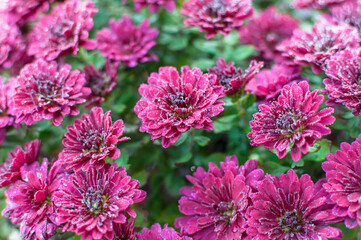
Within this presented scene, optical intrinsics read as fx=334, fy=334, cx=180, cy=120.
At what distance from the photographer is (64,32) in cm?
151

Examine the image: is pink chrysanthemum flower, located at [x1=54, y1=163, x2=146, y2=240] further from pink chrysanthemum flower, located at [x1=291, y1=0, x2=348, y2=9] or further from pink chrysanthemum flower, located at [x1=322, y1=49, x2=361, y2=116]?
pink chrysanthemum flower, located at [x1=291, y1=0, x2=348, y2=9]

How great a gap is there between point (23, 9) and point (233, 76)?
1.16 meters

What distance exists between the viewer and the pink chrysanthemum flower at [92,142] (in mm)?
1164

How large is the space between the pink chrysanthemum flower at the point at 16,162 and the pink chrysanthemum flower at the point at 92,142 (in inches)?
7.6

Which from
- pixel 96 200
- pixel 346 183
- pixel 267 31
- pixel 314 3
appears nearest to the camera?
pixel 346 183

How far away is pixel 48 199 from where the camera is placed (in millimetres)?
1233

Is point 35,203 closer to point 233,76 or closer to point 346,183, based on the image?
point 233,76

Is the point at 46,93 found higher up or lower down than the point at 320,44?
lower down

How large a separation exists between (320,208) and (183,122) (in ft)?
1.72

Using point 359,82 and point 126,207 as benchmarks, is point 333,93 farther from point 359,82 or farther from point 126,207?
point 126,207

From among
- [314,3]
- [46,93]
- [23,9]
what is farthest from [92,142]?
[314,3]

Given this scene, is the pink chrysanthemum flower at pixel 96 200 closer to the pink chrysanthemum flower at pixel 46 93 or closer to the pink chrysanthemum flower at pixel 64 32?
the pink chrysanthemum flower at pixel 46 93

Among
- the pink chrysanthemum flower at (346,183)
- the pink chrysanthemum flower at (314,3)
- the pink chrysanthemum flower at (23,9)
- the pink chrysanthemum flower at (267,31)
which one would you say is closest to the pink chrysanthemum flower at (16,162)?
the pink chrysanthemum flower at (23,9)

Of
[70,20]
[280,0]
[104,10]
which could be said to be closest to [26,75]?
[70,20]
